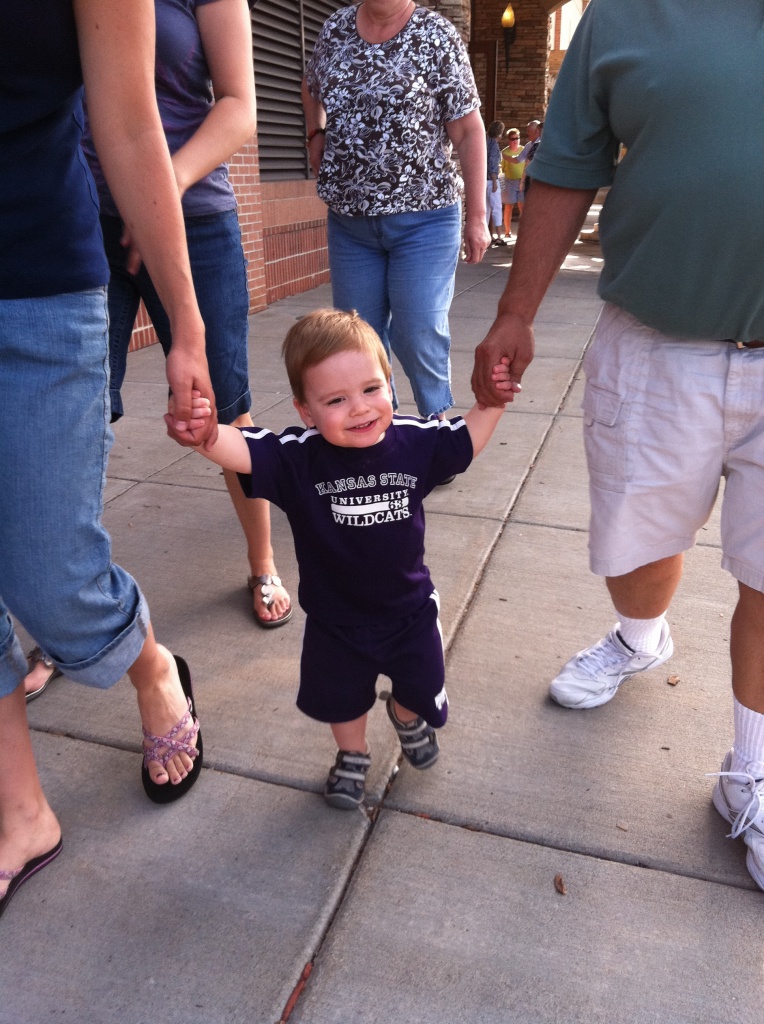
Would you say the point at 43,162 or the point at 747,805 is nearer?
the point at 43,162

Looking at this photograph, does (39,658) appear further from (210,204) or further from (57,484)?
(210,204)

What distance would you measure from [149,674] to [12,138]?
1166mm

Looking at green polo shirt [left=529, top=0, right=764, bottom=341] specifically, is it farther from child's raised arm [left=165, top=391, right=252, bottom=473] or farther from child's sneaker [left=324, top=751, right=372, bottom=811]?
child's sneaker [left=324, top=751, right=372, bottom=811]

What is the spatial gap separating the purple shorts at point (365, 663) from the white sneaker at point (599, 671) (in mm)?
556

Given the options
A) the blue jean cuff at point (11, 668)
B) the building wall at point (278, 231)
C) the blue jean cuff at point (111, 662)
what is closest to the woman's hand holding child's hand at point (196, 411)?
the blue jean cuff at point (111, 662)

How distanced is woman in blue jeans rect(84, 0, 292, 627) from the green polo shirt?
88 cm

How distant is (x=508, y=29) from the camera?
1844 cm

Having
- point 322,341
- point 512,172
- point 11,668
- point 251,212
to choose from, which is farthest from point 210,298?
point 512,172

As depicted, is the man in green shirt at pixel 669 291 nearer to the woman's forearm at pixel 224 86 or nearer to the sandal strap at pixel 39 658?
the woman's forearm at pixel 224 86

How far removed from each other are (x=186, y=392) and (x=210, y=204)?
1.11 meters

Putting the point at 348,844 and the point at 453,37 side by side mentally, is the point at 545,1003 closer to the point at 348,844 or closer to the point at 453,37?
the point at 348,844

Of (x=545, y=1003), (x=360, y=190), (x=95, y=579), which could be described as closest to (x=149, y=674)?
(x=95, y=579)

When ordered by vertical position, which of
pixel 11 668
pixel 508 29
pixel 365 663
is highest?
pixel 508 29

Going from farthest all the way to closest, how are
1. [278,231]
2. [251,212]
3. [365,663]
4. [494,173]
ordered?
[494,173]
[278,231]
[251,212]
[365,663]
